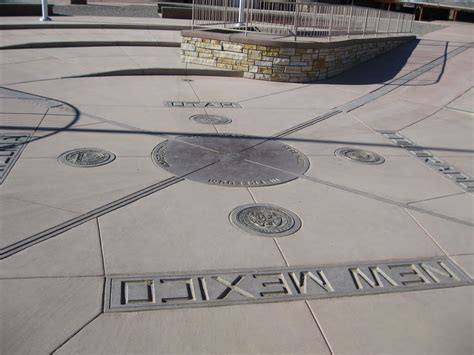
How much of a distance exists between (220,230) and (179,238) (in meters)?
0.40

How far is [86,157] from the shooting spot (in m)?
5.56

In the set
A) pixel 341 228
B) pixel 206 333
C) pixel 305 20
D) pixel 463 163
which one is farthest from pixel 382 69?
pixel 206 333

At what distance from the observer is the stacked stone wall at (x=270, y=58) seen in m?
10.5

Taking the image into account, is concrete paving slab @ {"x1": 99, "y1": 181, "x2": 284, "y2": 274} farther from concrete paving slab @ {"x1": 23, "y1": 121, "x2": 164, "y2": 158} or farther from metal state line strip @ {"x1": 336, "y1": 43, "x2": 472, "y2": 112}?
metal state line strip @ {"x1": 336, "y1": 43, "x2": 472, "y2": 112}

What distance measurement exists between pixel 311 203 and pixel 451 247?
1.39m

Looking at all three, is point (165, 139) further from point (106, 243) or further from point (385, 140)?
point (385, 140)

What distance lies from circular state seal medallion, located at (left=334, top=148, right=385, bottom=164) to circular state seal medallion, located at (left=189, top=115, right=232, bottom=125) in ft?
6.26

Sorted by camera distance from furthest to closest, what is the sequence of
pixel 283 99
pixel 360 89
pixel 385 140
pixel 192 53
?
pixel 192 53 < pixel 360 89 < pixel 283 99 < pixel 385 140

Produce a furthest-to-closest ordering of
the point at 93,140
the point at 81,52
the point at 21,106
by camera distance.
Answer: the point at 81,52 < the point at 21,106 < the point at 93,140

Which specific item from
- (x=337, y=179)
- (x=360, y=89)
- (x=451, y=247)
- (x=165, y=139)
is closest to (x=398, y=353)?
(x=451, y=247)

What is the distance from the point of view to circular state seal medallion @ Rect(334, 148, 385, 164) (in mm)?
6270

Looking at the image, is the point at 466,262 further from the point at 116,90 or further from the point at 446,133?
the point at 116,90

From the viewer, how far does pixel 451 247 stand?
14.2 feet

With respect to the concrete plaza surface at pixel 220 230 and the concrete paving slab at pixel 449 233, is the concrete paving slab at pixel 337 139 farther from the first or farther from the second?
the concrete paving slab at pixel 449 233
